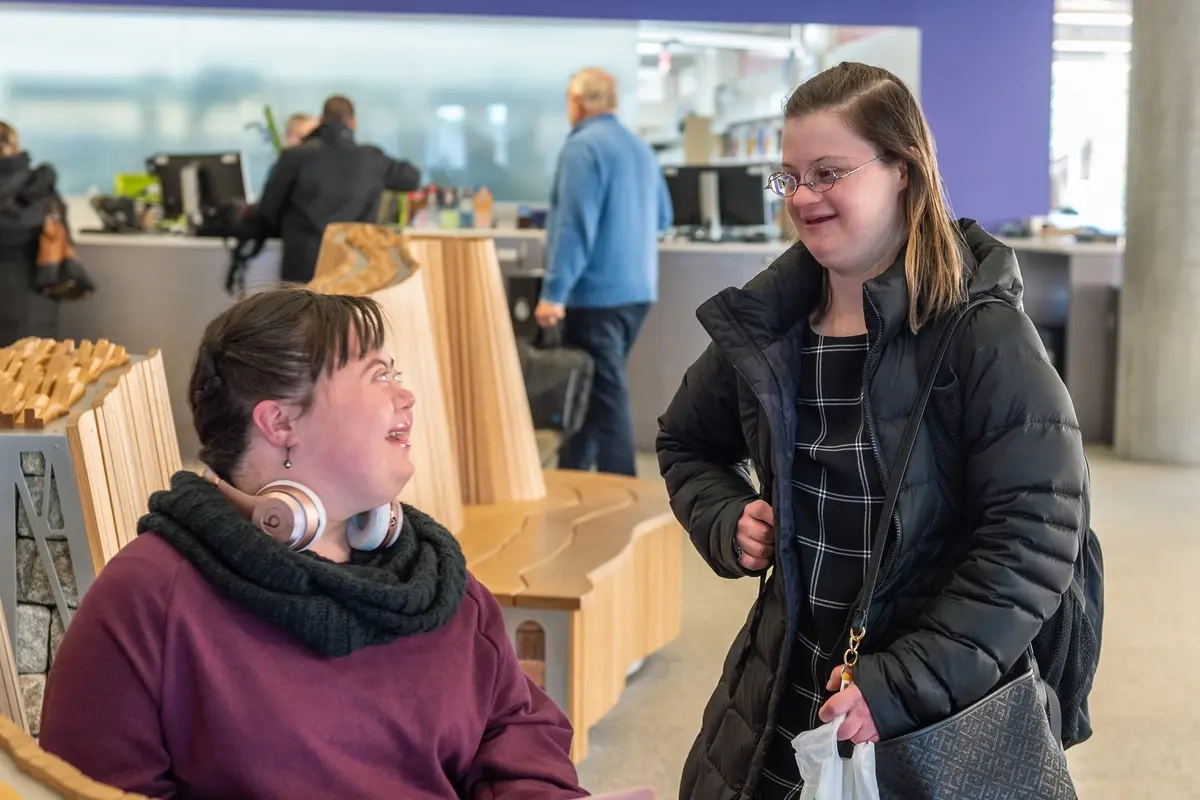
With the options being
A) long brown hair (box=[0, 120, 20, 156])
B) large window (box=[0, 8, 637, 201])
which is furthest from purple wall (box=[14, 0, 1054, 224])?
long brown hair (box=[0, 120, 20, 156])

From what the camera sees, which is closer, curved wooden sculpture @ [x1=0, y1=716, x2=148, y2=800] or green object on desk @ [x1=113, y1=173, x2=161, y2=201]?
curved wooden sculpture @ [x1=0, y1=716, x2=148, y2=800]

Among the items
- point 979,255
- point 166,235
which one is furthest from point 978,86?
point 979,255

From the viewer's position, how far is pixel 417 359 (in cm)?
330

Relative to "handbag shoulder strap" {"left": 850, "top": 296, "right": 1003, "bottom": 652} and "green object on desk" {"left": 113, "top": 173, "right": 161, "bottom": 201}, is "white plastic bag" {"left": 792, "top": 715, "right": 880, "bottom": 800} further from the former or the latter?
"green object on desk" {"left": 113, "top": 173, "right": 161, "bottom": 201}

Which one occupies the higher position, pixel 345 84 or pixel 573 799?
pixel 345 84

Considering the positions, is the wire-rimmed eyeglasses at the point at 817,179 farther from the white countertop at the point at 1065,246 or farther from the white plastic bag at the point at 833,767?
the white countertop at the point at 1065,246

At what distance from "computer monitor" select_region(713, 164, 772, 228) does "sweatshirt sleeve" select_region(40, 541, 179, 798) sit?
6879 mm

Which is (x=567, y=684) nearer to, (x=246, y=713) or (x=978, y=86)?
(x=246, y=713)

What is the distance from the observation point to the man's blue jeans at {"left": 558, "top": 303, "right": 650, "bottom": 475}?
527cm

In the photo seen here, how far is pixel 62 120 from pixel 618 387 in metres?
6.74

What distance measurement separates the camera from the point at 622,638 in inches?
143

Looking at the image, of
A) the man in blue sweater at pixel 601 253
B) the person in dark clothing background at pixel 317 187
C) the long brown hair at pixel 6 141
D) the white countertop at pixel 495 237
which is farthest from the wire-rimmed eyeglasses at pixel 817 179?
the long brown hair at pixel 6 141

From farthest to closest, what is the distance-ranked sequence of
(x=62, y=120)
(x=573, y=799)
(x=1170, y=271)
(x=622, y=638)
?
(x=62, y=120), (x=1170, y=271), (x=622, y=638), (x=573, y=799)

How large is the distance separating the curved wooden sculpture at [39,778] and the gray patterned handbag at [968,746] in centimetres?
93
